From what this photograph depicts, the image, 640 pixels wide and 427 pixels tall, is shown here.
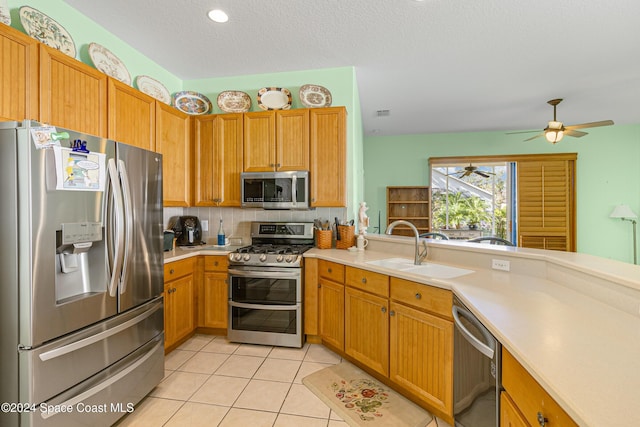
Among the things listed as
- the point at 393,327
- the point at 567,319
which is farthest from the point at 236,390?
the point at 567,319

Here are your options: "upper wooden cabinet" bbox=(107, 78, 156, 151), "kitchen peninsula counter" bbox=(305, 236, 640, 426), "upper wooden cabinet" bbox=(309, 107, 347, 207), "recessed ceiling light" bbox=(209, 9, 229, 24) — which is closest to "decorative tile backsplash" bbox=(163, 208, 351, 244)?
"upper wooden cabinet" bbox=(309, 107, 347, 207)

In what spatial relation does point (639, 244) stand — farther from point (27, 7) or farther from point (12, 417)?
point (27, 7)

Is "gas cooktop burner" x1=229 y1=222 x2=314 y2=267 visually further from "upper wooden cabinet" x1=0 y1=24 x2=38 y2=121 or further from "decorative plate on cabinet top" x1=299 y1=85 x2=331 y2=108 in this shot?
"upper wooden cabinet" x1=0 y1=24 x2=38 y2=121

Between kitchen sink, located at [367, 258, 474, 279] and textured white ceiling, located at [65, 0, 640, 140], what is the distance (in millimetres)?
1867

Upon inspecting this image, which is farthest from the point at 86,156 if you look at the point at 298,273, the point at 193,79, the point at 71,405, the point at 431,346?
the point at 193,79

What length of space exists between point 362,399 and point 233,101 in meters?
3.05

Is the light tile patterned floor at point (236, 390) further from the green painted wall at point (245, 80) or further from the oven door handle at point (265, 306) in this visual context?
the green painted wall at point (245, 80)

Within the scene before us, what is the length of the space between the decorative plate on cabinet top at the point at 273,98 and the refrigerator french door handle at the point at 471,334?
2.58 metres

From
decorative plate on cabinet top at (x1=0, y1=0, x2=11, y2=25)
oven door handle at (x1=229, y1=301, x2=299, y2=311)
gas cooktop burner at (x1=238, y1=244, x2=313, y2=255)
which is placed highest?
decorative plate on cabinet top at (x1=0, y1=0, x2=11, y2=25)

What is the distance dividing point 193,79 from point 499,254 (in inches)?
138

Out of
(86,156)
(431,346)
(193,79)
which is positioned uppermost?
(193,79)

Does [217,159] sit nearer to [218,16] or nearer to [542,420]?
[218,16]

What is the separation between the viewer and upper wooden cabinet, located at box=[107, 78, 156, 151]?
223 centimetres

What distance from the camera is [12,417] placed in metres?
1.30
